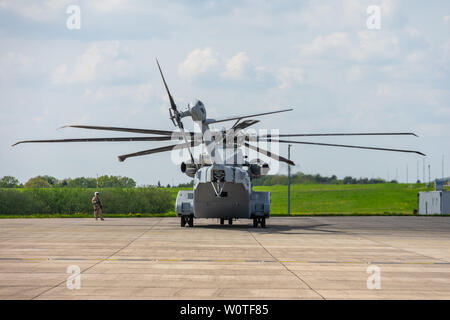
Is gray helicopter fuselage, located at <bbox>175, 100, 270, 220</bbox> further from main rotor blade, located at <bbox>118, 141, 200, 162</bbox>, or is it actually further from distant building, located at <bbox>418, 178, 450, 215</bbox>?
distant building, located at <bbox>418, 178, 450, 215</bbox>

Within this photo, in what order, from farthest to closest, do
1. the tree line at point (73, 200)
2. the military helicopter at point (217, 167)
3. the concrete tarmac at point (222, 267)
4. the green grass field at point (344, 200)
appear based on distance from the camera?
the green grass field at point (344, 200), the tree line at point (73, 200), the military helicopter at point (217, 167), the concrete tarmac at point (222, 267)

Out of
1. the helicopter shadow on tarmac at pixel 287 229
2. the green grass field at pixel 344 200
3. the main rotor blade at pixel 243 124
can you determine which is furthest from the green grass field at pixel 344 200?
the main rotor blade at pixel 243 124

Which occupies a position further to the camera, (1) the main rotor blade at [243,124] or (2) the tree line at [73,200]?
(2) the tree line at [73,200]

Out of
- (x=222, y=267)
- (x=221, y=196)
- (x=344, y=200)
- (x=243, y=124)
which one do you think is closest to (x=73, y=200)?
(x=221, y=196)

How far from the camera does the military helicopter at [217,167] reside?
79.6ft

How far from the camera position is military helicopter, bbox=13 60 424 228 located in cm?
2425

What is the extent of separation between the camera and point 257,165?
29047 millimetres

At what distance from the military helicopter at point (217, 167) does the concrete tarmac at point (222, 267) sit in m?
4.00

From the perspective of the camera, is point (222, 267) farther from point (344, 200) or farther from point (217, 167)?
point (344, 200)

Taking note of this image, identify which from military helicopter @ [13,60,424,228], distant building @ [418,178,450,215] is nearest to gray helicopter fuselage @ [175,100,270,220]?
military helicopter @ [13,60,424,228]

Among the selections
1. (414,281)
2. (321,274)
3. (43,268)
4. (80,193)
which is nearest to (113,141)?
(43,268)

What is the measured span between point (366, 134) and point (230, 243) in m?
7.05

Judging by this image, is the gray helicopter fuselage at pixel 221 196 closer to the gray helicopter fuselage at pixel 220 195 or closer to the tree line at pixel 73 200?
the gray helicopter fuselage at pixel 220 195
